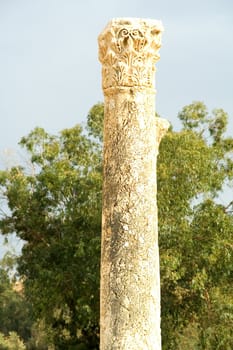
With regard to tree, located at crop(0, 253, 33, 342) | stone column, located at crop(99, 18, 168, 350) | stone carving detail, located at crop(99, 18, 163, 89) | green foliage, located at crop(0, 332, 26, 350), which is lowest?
stone column, located at crop(99, 18, 168, 350)

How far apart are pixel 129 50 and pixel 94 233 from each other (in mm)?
14374

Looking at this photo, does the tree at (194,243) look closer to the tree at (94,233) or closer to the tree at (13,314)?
the tree at (94,233)

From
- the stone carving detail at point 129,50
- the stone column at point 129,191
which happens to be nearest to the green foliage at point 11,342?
the stone column at point 129,191

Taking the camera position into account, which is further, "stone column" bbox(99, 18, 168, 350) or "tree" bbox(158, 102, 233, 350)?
"tree" bbox(158, 102, 233, 350)

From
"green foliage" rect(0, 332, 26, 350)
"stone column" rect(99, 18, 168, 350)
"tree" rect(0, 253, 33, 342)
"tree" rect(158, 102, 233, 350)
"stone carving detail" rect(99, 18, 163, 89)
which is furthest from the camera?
"tree" rect(0, 253, 33, 342)

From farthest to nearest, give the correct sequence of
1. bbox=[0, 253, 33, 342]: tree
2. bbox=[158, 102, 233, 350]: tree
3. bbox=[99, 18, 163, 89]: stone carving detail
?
bbox=[0, 253, 33, 342]: tree → bbox=[158, 102, 233, 350]: tree → bbox=[99, 18, 163, 89]: stone carving detail

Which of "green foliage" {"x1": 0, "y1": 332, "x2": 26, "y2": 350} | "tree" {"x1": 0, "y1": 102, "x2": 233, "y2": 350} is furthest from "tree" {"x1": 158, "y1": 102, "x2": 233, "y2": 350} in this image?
"green foliage" {"x1": 0, "y1": 332, "x2": 26, "y2": 350}

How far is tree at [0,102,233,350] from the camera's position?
22.1m

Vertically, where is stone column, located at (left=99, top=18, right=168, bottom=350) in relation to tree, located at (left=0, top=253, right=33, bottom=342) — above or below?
below

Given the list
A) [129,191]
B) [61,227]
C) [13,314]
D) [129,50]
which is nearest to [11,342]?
[13,314]

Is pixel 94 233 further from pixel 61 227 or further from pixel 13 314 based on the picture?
pixel 13 314

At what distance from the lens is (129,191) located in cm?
863

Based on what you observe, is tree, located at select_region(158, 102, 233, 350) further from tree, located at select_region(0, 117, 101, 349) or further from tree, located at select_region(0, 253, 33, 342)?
tree, located at select_region(0, 253, 33, 342)

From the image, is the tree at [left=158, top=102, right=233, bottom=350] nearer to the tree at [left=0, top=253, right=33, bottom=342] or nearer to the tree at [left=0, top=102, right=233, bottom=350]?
the tree at [left=0, top=102, right=233, bottom=350]
